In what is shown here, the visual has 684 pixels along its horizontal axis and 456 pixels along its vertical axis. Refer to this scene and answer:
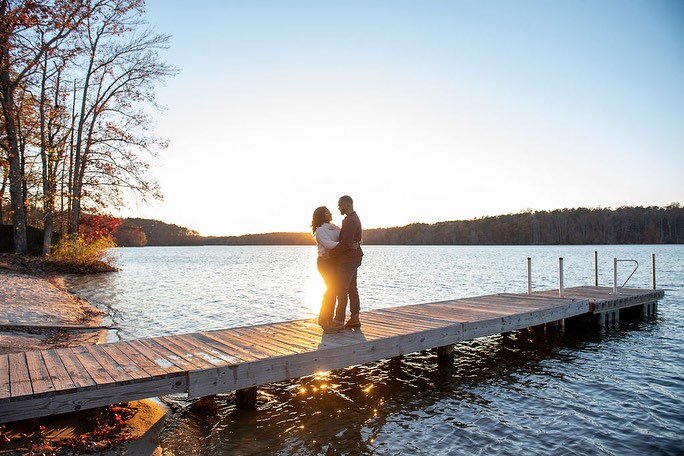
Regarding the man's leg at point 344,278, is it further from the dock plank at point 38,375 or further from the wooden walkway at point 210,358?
the dock plank at point 38,375

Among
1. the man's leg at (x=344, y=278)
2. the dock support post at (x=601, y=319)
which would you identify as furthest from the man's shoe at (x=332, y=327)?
the dock support post at (x=601, y=319)

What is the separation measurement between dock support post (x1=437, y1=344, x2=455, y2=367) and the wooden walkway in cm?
52

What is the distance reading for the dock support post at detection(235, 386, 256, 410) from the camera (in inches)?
295

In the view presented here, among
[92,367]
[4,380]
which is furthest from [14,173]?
[4,380]

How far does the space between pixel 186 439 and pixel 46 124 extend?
91.1 feet

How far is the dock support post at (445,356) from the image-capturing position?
10.1 m

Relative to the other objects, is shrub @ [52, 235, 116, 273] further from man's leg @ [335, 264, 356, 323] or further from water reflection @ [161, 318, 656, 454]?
man's leg @ [335, 264, 356, 323]

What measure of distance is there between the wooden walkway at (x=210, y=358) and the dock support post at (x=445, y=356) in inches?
20.5

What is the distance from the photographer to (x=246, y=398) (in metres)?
7.51

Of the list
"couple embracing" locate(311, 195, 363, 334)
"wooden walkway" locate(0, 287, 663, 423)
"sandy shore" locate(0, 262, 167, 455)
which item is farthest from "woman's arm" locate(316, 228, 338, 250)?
"sandy shore" locate(0, 262, 167, 455)

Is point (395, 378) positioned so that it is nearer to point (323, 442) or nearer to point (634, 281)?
point (323, 442)

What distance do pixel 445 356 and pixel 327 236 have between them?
426 centimetres

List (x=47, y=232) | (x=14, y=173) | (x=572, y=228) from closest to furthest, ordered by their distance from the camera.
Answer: (x=14, y=173) → (x=47, y=232) → (x=572, y=228)

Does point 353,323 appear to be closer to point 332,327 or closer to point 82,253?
point 332,327
